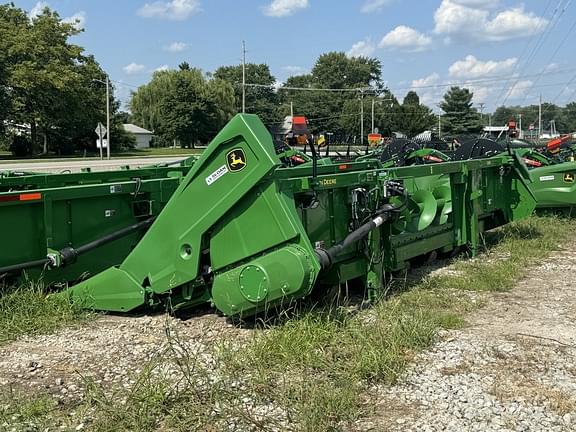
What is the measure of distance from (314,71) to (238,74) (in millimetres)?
16032

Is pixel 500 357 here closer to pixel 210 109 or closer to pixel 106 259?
pixel 106 259

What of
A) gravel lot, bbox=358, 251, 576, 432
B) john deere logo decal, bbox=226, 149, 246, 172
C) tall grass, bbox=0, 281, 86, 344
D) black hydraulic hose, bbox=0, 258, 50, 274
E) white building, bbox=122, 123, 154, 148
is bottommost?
gravel lot, bbox=358, 251, 576, 432

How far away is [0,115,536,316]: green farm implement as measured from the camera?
175 inches

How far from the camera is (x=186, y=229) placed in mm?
4742

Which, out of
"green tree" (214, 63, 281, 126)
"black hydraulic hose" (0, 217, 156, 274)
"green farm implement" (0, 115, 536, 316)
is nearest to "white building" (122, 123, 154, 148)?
"green tree" (214, 63, 281, 126)

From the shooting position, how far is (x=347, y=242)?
497 cm

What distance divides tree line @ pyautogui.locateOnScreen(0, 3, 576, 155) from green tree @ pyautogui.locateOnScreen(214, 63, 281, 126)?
0.20 meters

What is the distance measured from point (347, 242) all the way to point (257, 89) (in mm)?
103058

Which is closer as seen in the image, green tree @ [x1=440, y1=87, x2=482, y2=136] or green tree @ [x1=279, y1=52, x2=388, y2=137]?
green tree @ [x1=279, y1=52, x2=388, y2=137]

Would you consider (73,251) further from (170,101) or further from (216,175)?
(170,101)

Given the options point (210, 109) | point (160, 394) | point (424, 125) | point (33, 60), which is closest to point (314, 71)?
point (424, 125)

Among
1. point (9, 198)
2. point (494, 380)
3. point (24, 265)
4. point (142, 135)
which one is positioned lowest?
point (494, 380)

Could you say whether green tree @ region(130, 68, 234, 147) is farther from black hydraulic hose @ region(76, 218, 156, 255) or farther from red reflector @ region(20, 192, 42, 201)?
red reflector @ region(20, 192, 42, 201)

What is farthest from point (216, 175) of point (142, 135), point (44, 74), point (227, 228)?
point (142, 135)
